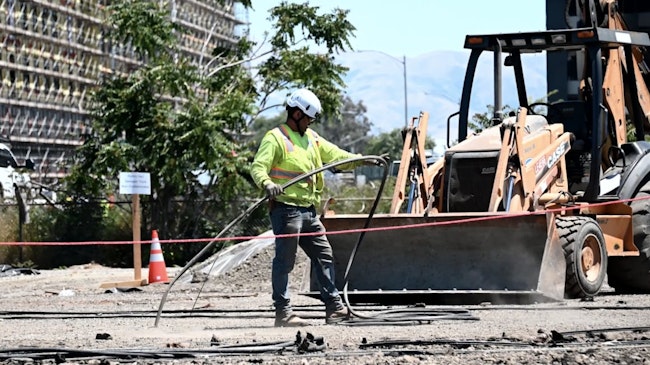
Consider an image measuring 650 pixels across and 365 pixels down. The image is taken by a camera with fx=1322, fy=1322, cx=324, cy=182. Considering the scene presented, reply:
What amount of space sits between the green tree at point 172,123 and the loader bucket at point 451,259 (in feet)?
49.8

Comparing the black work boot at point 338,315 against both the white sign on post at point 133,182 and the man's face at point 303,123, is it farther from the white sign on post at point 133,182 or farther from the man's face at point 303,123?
the white sign on post at point 133,182

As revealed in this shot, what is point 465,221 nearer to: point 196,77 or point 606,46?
point 606,46

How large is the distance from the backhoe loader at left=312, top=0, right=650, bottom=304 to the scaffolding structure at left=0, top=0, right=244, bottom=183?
50.6m

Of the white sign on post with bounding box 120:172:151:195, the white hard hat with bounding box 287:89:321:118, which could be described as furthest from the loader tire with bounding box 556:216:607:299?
the white sign on post with bounding box 120:172:151:195

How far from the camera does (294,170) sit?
12109mm

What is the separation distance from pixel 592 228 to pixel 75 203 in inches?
768

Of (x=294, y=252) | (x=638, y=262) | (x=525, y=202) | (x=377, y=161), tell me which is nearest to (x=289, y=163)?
(x=294, y=252)

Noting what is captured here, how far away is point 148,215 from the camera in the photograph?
30938mm

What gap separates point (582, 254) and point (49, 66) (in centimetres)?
6199

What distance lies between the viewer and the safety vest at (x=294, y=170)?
12062mm

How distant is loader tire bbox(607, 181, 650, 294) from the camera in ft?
49.7

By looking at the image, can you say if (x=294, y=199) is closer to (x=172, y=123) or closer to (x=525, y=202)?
(x=525, y=202)

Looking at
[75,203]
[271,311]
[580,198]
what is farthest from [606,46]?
[75,203]

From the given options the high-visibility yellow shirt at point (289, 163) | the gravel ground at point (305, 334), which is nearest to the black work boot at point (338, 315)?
the gravel ground at point (305, 334)
